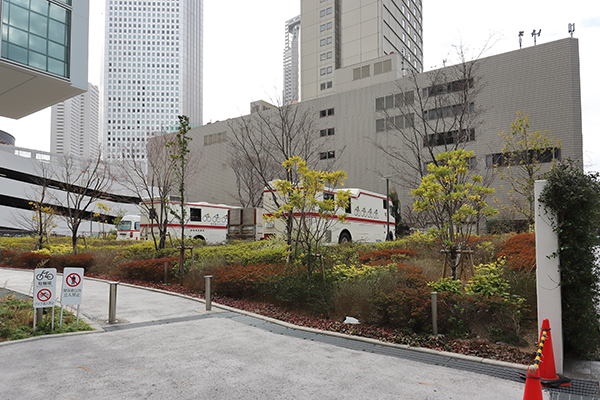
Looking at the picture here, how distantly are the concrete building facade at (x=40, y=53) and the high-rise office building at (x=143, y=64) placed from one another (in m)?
159

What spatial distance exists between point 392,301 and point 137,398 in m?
4.54

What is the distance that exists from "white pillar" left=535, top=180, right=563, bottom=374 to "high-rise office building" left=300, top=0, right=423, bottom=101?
2295 inches

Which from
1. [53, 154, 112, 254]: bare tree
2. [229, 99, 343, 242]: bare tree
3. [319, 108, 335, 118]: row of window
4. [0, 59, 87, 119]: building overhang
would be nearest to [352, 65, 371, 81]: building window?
[319, 108, 335, 118]: row of window

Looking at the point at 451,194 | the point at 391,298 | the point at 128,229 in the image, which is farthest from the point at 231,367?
the point at 128,229

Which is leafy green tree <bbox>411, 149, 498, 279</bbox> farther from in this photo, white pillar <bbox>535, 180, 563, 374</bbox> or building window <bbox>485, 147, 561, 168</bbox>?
building window <bbox>485, 147, 561, 168</bbox>

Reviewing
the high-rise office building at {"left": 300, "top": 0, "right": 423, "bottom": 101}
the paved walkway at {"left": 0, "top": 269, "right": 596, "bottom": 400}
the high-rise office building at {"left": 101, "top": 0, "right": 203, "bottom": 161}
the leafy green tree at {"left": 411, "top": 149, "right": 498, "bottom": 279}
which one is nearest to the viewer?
the paved walkway at {"left": 0, "top": 269, "right": 596, "bottom": 400}

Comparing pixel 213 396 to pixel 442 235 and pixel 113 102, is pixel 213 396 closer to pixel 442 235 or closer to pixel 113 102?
pixel 442 235

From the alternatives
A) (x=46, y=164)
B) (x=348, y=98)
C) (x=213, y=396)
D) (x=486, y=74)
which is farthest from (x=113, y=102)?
(x=213, y=396)

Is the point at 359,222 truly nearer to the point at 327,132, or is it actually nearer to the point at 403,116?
the point at 403,116

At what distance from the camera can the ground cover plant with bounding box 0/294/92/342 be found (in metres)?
6.74

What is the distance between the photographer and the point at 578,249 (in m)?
5.51

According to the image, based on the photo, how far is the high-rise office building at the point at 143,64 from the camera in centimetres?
17738

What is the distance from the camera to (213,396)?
14.3ft

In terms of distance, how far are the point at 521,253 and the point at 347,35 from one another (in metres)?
60.9
